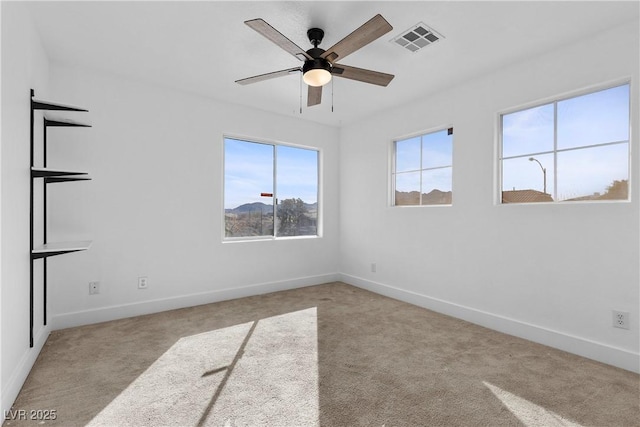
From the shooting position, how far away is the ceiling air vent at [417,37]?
8.01ft

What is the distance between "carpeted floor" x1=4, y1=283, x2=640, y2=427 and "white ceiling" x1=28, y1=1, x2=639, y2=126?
2682 millimetres

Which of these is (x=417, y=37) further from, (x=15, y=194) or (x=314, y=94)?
(x=15, y=194)

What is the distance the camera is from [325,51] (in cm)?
232

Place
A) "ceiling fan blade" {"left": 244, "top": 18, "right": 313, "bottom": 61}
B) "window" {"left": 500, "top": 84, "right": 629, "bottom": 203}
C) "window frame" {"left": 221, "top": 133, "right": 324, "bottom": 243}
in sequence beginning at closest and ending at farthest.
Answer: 1. "ceiling fan blade" {"left": 244, "top": 18, "right": 313, "bottom": 61}
2. "window" {"left": 500, "top": 84, "right": 629, "bottom": 203}
3. "window frame" {"left": 221, "top": 133, "right": 324, "bottom": 243}

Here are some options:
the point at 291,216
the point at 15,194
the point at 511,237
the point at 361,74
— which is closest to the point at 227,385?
Answer: the point at 15,194

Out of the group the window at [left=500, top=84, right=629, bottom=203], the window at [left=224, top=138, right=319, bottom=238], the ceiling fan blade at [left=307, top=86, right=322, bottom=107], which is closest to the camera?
the window at [left=500, top=84, right=629, bottom=203]

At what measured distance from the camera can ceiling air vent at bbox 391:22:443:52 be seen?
244 centimetres

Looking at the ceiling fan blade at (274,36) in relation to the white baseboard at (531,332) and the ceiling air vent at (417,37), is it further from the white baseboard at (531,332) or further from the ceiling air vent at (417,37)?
the white baseboard at (531,332)

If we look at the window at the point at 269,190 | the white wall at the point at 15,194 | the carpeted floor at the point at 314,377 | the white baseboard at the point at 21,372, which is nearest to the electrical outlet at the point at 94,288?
the carpeted floor at the point at 314,377

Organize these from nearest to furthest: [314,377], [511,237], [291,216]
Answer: [314,377], [511,237], [291,216]

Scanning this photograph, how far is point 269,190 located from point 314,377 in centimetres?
297

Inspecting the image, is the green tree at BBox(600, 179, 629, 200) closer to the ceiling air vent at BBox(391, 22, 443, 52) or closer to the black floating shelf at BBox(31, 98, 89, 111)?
the ceiling air vent at BBox(391, 22, 443, 52)

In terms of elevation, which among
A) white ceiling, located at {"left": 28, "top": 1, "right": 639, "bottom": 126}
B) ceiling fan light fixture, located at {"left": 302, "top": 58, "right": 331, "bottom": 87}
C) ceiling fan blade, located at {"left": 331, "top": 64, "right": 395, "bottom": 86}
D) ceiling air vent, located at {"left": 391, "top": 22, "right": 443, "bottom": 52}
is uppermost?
white ceiling, located at {"left": 28, "top": 1, "right": 639, "bottom": 126}

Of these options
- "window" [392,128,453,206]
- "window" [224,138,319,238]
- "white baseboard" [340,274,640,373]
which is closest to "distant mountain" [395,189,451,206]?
"window" [392,128,453,206]
